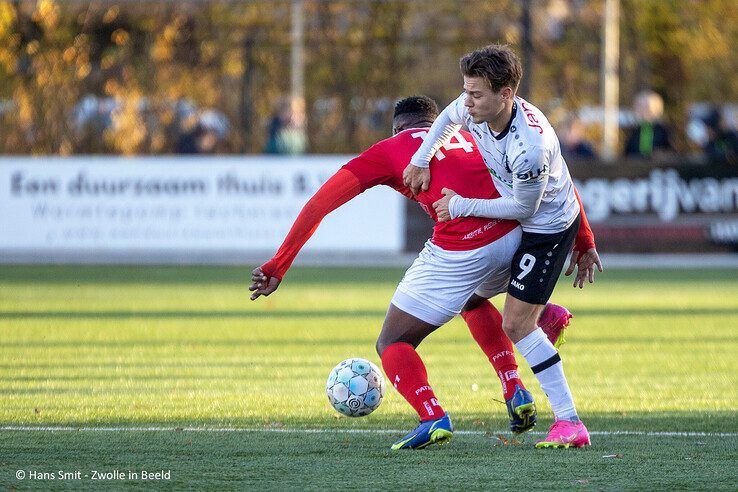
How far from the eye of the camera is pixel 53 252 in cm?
1978

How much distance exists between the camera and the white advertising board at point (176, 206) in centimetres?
1950

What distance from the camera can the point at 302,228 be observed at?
22.4ft

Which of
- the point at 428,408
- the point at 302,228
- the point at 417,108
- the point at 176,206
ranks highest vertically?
the point at 176,206

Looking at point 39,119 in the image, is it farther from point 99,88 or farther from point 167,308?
point 167,308

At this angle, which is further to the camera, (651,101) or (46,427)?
(651,101)

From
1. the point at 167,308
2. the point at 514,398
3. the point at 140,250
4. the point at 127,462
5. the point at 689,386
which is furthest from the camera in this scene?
the point at 140,250

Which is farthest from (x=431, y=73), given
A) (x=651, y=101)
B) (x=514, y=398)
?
(x=514, y=398)

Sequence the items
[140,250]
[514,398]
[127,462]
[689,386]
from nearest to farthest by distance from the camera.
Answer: [127,462], [514,398], [689,386], [140,250]

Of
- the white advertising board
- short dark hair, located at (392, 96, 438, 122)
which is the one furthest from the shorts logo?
the white advertising board

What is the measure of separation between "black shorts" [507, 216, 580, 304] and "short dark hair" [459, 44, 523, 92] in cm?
80

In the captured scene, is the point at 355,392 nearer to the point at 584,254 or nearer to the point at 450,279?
the point at 450,279

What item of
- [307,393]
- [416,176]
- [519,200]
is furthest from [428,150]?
[307,393]

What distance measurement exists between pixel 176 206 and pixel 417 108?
497 inches

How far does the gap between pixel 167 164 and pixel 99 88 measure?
4624mm
